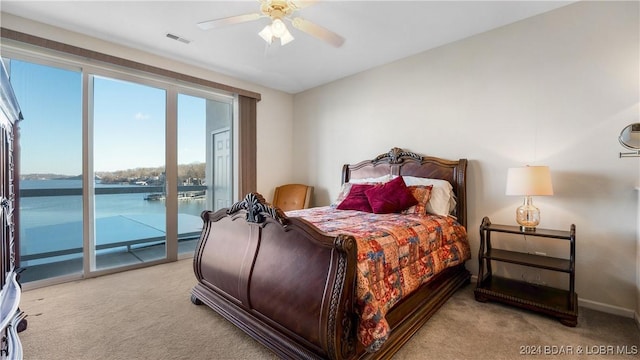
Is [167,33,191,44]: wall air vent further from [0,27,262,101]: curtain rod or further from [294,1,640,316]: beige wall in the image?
[294,1,640,316]: beige wall

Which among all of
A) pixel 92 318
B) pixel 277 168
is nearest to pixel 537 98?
pixel 277 168

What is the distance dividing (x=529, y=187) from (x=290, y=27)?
2700 millimetres

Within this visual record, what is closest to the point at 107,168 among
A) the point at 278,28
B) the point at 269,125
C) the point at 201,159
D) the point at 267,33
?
the point at 201,159

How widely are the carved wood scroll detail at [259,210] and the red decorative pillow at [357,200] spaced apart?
1394 mm

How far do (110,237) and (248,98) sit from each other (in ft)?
8.74

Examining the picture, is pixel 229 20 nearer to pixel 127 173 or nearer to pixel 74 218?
pixel 127 173

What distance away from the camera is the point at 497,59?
2.91 metres

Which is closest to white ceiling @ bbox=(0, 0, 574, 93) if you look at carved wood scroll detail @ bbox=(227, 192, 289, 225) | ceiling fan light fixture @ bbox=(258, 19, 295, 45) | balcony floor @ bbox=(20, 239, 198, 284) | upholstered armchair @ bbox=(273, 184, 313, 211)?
ceiling fan light fixture @ bbox=(258, 19, 295, 45)

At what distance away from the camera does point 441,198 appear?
2973 mm

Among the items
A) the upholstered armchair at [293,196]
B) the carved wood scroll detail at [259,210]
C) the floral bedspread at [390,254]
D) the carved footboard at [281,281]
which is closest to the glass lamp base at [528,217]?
the floral bedspread at [390,254]

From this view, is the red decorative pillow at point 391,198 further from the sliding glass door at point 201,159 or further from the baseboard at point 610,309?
the sliding glass door at point 201,159

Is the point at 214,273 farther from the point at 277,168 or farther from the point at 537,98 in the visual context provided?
the point at 537,98

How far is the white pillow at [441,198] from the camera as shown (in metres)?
2.93

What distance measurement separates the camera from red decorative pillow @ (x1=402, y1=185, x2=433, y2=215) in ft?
9.38
